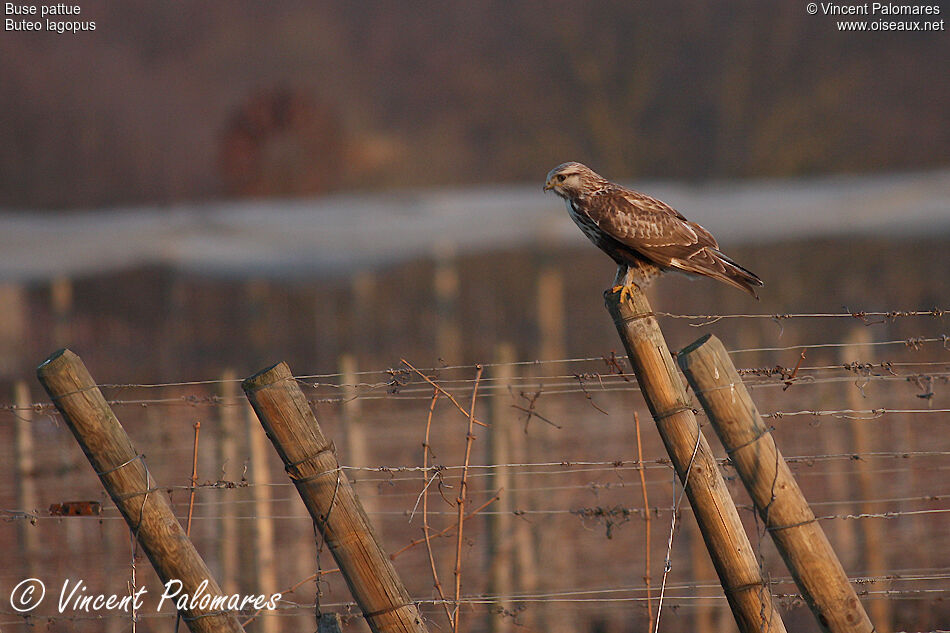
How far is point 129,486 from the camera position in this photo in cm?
361

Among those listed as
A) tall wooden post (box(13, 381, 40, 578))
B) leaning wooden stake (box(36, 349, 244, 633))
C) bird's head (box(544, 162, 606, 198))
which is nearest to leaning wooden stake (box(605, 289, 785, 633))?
leaning wooden stake (box(36, 349, 244, 633))

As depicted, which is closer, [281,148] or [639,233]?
[639,233]

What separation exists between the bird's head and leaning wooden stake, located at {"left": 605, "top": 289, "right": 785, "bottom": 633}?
197 cm

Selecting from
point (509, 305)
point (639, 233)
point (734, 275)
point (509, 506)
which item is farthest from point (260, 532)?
point (509, 305)

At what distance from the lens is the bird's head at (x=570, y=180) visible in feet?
16.9

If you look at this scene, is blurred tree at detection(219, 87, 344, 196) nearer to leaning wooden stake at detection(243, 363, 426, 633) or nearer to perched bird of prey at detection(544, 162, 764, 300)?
perched bird of prey at detection(544, 162, 764, 300)

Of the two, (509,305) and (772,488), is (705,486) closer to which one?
(772,488)

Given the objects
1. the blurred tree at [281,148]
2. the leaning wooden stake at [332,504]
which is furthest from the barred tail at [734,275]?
the blurred tree at [281,148]

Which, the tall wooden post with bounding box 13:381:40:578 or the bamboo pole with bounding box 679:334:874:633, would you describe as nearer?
the bamboo pole with bounding box 679:334:874:633

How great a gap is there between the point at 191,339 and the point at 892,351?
11.0 meters

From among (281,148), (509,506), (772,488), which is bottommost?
(509,506)

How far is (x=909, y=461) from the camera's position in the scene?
28.5ft

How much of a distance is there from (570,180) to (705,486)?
89.6 inches

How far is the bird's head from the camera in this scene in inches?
202
